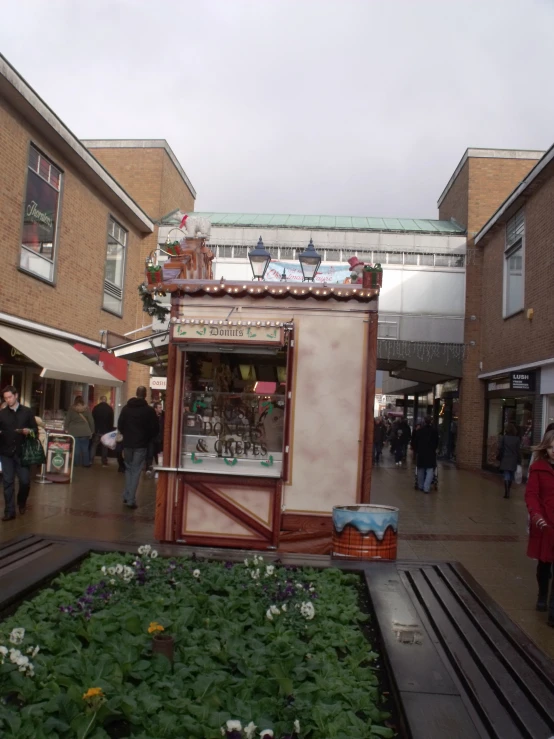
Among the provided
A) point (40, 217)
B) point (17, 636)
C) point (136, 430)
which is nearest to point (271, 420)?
point (136, 430)

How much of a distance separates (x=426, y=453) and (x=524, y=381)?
13.0ft

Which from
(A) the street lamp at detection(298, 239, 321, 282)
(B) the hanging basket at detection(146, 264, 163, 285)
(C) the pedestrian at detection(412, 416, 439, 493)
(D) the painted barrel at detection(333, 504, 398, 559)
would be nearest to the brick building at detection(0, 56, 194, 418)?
(B) the hanging basket at detection(146, 264, 163, 285)

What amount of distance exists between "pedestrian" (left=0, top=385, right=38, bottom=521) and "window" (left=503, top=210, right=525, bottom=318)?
13.5 meters

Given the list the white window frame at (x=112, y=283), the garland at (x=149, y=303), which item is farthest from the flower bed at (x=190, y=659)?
the white window frame at (x=112, y=283)

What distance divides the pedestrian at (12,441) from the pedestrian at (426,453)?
8.26m

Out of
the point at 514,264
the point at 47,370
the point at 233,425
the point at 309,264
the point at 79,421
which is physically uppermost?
the point at 514,264

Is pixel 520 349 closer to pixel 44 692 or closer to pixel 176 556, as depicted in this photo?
pixel 176 556

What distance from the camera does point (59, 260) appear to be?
53.9ft

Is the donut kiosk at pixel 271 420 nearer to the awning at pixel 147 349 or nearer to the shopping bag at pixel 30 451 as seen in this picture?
the awning at pixel 147 349

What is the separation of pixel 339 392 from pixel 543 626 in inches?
121

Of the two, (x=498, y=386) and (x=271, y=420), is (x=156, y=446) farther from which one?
(x=498, y=386)

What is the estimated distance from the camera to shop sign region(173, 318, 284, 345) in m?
7.19

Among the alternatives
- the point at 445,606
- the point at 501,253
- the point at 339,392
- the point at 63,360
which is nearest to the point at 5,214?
the point at 63,360

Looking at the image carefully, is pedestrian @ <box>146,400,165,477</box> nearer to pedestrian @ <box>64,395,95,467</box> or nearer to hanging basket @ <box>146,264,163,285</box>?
pedestrian @ <box>64,395,95,467</box>
